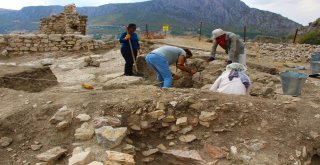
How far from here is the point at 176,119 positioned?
4387mm

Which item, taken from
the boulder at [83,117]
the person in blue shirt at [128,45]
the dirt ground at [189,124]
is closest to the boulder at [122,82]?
the person in blue shirt at [128,45]

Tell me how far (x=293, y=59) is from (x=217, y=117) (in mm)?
10280

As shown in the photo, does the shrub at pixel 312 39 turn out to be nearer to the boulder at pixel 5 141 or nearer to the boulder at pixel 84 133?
the boulder at pixel 84 133

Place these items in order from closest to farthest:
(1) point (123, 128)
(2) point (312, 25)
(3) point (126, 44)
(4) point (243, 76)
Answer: (1) point (123, 128) < (4) point (243, 76) < (3) point (126, 44) < (2) point (312, 25)

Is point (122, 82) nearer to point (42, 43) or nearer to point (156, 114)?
point (156, 114)

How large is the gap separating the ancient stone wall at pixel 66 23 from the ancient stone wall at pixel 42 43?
7.67 ft

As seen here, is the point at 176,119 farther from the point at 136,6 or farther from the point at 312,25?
the point at 136,6

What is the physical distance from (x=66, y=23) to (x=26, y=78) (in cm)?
884

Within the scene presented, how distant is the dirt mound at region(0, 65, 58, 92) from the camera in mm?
6706

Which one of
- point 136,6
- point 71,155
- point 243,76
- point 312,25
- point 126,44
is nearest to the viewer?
point 71,155

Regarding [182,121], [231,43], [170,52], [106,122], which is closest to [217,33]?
[231,43]

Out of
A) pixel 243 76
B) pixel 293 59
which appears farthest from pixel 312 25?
pixel 243 76

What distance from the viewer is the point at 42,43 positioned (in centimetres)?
1289

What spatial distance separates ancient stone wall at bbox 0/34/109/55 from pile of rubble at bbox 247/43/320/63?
6.66m
